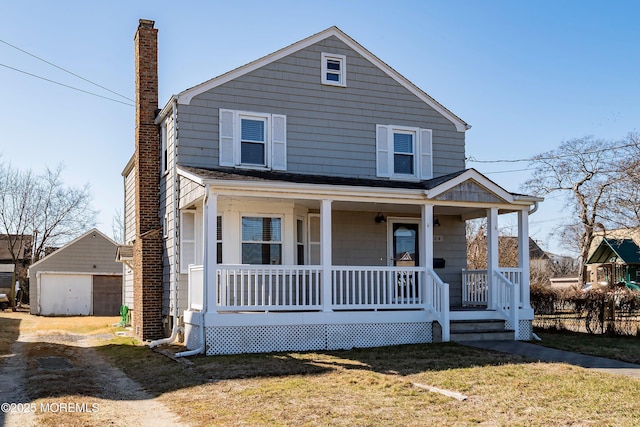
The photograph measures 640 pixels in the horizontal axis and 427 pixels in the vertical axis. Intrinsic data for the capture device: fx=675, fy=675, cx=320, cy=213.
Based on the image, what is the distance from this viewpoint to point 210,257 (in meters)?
12.8

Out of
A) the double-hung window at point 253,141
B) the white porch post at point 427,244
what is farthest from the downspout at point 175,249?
the white porch post at point 427,244

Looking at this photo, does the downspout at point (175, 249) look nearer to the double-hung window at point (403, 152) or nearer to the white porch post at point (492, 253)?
the double-hung window at point (403, 152)

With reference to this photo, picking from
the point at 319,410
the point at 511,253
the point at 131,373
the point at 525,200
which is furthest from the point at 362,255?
the point at 511,253

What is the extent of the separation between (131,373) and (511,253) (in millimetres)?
31618

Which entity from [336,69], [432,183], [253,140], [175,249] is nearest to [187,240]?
[175,249]

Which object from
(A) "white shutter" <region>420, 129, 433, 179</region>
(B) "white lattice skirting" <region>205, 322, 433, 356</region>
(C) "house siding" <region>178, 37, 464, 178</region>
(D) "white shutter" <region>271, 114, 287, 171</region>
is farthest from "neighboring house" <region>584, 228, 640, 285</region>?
(D) "white shutter" <region>271, 114, 287, 171</region>

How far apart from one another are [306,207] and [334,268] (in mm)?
2642

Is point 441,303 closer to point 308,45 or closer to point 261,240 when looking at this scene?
point 261,240

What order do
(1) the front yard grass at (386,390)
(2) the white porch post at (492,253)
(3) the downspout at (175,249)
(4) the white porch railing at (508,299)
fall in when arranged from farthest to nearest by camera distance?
(3) the downspout at (175,249) < (2) the white porch post at (492,253) < (4) the white porch railing at (508,299) < (1) the front yard grass at (386,390)

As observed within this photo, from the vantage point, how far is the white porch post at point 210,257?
12.8m

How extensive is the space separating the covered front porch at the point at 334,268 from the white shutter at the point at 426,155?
104cm

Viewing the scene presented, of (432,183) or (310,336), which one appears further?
(432,183)

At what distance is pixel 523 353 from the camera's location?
40.3ft

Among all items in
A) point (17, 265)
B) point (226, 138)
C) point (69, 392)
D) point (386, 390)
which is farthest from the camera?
point (17, 265)
